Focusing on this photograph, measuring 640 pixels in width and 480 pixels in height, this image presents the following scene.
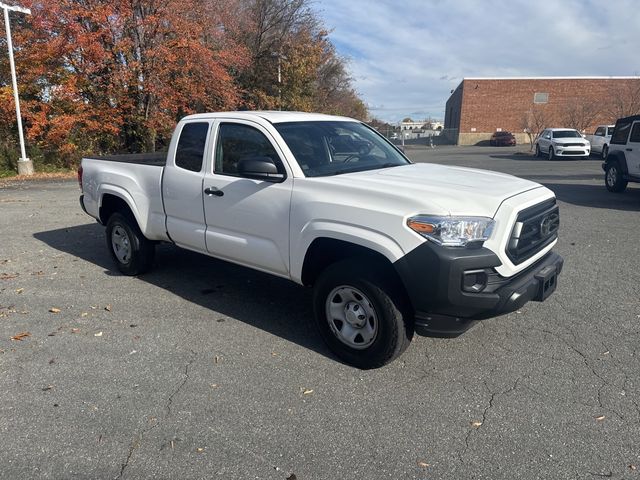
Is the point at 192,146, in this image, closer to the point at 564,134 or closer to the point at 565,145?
the point at 565,145

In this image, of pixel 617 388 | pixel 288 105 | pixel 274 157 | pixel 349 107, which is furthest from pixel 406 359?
pixel 349 107

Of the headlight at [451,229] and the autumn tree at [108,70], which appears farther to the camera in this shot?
the autumn tree at [108,70]

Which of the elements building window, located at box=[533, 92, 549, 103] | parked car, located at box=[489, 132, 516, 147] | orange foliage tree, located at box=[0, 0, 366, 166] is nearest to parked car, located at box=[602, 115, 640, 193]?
orange foliage tree, located at box=[0, 0, 366, 166]

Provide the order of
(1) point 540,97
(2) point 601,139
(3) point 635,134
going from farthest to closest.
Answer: (1) point 540,97 → (2) point 601,139 → (3) point 635,134

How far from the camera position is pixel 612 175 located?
1220cm

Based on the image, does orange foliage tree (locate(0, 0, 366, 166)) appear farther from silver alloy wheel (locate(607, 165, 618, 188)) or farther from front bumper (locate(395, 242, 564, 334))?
front bumper (locate(395, 242, 564, 334))

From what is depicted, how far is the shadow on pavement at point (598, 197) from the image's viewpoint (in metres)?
10.5

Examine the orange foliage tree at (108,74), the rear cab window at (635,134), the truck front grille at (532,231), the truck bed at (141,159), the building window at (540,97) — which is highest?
the building window at (540,97)

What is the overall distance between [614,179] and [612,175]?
0.39ft

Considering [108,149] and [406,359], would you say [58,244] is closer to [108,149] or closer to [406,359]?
[406,359]

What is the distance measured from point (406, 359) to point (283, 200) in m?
1.59

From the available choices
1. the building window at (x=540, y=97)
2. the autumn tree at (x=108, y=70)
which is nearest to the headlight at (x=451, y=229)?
the autumn tree at (x=108, y=70)

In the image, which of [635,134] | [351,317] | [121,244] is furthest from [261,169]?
[635,134]

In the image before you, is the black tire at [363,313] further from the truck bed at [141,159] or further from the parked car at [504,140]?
the parked car at [504,140]
